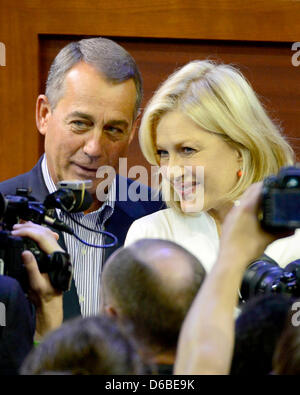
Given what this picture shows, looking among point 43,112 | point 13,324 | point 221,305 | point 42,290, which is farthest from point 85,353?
point 43,112

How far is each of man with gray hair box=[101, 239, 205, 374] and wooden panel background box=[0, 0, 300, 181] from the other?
162 cm

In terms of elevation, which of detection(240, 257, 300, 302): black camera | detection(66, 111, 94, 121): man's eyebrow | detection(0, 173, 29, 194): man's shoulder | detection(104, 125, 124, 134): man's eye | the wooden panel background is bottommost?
detection(240, 257, 300, 302): black camera

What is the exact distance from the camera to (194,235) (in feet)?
6.40

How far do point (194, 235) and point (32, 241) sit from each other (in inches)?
21.9

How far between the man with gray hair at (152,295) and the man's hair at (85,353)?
0.54 feet

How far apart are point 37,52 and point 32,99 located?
0.17 m

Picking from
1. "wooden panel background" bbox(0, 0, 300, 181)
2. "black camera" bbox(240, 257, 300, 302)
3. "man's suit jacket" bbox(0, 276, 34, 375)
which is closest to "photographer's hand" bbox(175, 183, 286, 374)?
"black camera" bbox(240, 257, 300, 302)

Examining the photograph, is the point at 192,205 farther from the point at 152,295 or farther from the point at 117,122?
the point at 152,295

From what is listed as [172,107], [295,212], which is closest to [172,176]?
[172,107]

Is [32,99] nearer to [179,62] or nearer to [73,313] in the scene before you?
[179,62]

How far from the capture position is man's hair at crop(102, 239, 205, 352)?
116 centimetres

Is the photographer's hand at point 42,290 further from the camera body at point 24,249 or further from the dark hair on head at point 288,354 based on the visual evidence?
the dark hair on head at point 288,354

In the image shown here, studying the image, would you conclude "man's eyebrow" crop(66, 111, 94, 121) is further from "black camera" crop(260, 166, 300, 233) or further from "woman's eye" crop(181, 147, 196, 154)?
"black camera" crop(260, 166, 300, 233)

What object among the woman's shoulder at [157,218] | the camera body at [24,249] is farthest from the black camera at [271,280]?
the woman's shoulder at [157,218]
